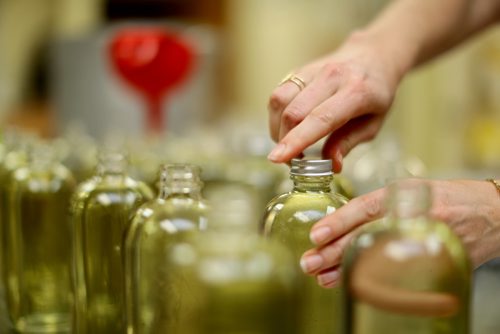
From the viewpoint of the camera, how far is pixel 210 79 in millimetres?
4824

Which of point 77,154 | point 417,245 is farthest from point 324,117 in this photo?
point 77,154

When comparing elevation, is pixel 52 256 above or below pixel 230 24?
below

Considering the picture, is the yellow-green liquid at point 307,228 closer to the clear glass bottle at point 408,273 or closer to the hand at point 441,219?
the hand at point 441,219

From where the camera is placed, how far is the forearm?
1.32 m

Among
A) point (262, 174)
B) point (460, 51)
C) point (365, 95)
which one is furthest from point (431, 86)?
point (365, 95)

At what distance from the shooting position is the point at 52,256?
131cm

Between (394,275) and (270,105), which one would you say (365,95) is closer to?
(270,105)

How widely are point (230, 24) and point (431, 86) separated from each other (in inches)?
72.0

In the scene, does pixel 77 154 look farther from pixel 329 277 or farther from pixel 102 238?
pixel 329 277

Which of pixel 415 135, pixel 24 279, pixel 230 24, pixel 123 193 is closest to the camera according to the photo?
pixel 123 193

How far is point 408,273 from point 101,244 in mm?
503

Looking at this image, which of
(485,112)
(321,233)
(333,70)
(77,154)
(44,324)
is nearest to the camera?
(321,233)

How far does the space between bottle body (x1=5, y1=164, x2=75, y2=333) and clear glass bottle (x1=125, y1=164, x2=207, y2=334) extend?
0.40 m

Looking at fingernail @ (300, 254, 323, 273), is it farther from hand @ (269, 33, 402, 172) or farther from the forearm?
the forearm
